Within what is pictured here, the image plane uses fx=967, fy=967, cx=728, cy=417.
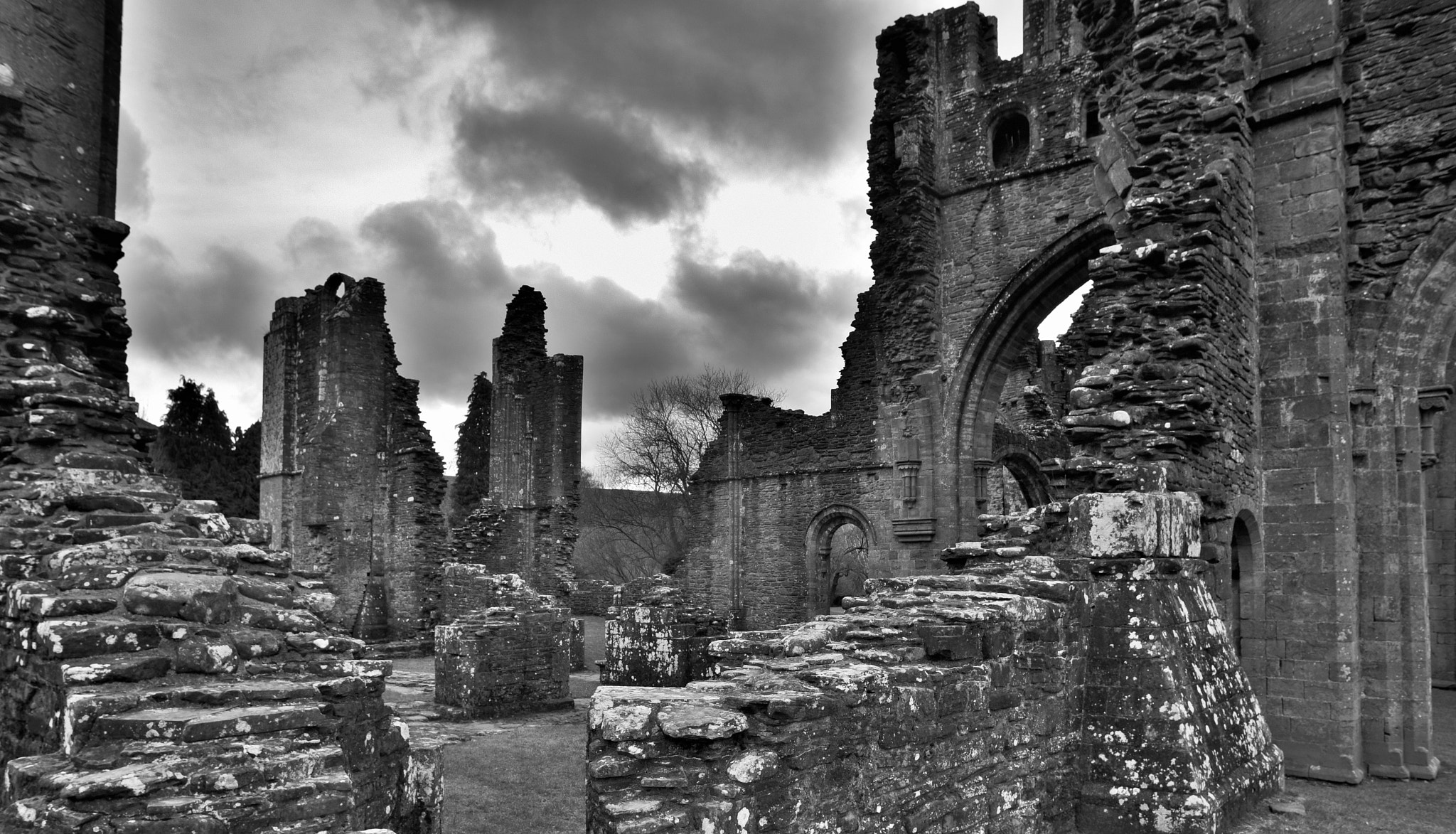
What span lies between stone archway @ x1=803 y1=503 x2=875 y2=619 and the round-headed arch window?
28.7ft

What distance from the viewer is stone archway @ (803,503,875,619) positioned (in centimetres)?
2172

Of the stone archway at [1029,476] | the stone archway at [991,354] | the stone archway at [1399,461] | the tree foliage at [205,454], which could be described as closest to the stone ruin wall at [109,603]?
the stone archway at [1399,461]

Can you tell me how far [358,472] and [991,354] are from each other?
1375 cm

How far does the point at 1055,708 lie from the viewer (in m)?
5.52

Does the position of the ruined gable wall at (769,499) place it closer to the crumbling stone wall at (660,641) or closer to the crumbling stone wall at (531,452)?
the crumbling stone wall at (531,452)

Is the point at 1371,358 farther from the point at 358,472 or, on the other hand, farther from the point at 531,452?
the point at 358,472

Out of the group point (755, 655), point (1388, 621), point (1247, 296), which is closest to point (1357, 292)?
point (1247, 296)

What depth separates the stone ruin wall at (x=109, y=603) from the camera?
3182 mm

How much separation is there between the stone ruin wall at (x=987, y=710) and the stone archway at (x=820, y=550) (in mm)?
14959

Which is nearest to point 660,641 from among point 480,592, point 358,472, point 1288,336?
point 480,592

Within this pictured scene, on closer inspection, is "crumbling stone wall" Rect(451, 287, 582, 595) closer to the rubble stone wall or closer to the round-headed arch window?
the round-headed arch window

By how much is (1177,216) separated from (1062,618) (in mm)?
3674

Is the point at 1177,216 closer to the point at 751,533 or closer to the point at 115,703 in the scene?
the point at 115,703

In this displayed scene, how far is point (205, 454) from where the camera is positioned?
90.6ft
